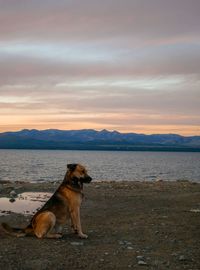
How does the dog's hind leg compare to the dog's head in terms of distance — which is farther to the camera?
the dog's head

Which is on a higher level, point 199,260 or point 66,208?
point 66,208

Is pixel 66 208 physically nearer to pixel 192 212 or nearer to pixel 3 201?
pixel 192 212

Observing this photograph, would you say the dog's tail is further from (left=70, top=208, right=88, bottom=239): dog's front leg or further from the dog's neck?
the dog's neck

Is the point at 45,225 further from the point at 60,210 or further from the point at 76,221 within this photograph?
the point at 76,221

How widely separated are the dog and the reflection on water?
537 centimetres

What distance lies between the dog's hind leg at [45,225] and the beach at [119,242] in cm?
20

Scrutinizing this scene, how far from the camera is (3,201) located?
20.7 meters

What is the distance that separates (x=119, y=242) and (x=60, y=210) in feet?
5.33

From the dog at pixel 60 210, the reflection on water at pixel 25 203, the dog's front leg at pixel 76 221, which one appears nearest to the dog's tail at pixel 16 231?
the dog at pixel 60 210

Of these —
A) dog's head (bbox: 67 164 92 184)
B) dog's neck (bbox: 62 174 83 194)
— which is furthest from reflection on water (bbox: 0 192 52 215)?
dog's head (bbox: 67 164 92 184)

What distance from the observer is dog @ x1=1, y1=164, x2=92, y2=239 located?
440 inches

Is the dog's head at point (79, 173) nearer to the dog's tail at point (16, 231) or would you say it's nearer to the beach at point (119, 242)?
the beach at point (119, 242)

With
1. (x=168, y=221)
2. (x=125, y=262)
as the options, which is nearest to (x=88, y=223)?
(x=168, y=221)

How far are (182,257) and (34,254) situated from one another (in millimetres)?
3069
